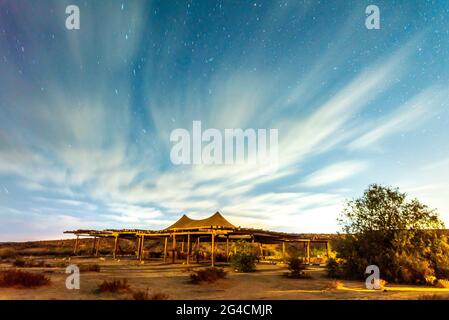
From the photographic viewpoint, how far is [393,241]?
16281mm

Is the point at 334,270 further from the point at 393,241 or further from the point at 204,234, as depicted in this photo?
the point at 204,234

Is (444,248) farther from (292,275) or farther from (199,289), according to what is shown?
(199,289)

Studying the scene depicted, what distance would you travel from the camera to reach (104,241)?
59.8 meters

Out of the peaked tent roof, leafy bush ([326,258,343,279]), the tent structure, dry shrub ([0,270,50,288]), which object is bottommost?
leafy bush ([326,258,343,279])

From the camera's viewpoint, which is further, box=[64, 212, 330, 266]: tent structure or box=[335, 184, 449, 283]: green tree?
box=[64, 212, 330, 266]: tent structure

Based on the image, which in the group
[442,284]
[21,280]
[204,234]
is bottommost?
[442,284]

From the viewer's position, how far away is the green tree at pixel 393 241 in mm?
15109

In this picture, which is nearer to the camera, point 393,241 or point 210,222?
point 393,241

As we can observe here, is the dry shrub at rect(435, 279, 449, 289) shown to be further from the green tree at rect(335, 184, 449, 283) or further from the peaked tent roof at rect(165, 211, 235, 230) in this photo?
the peaked tent roof at rect(165, 211, 235, 230)

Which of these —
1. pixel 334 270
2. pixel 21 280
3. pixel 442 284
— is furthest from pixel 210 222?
pixel 442 284

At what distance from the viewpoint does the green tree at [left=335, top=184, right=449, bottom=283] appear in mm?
15109

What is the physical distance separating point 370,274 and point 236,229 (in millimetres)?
9025

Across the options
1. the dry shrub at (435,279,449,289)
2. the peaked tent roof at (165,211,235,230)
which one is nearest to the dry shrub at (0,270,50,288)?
the dry shrub at (435,279,449,289)
